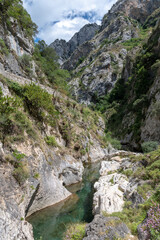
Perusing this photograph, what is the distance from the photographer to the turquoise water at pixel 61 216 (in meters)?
7.97

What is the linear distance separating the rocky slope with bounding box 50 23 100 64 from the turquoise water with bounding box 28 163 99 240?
115545 mm

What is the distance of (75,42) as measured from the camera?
386 ft

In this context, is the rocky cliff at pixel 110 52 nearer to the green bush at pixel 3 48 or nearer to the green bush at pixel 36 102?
the green bush at pixel 3 48

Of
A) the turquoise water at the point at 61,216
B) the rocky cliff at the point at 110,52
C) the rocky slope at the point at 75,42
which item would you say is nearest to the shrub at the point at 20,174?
the turquoise water at the point at 61,216

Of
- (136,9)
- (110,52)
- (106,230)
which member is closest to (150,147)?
(106,230)

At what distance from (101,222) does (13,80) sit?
1408cm

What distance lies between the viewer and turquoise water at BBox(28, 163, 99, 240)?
7.97 m

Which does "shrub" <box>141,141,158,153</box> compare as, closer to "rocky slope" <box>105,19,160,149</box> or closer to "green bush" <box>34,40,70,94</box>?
"rocky slope" <box>105,19,160,149</box>

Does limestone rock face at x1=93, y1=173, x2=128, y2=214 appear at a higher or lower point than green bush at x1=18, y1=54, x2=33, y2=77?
lower

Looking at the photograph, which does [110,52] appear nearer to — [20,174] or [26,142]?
[26,142]

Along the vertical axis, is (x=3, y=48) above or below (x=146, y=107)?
above

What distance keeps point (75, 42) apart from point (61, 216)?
129690mm

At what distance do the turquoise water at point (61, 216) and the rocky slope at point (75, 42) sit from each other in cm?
11555

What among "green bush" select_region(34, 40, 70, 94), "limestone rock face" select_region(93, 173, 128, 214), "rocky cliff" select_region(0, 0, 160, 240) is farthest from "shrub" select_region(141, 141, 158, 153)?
"green bush" select_region(34, 40, 70, 94)
